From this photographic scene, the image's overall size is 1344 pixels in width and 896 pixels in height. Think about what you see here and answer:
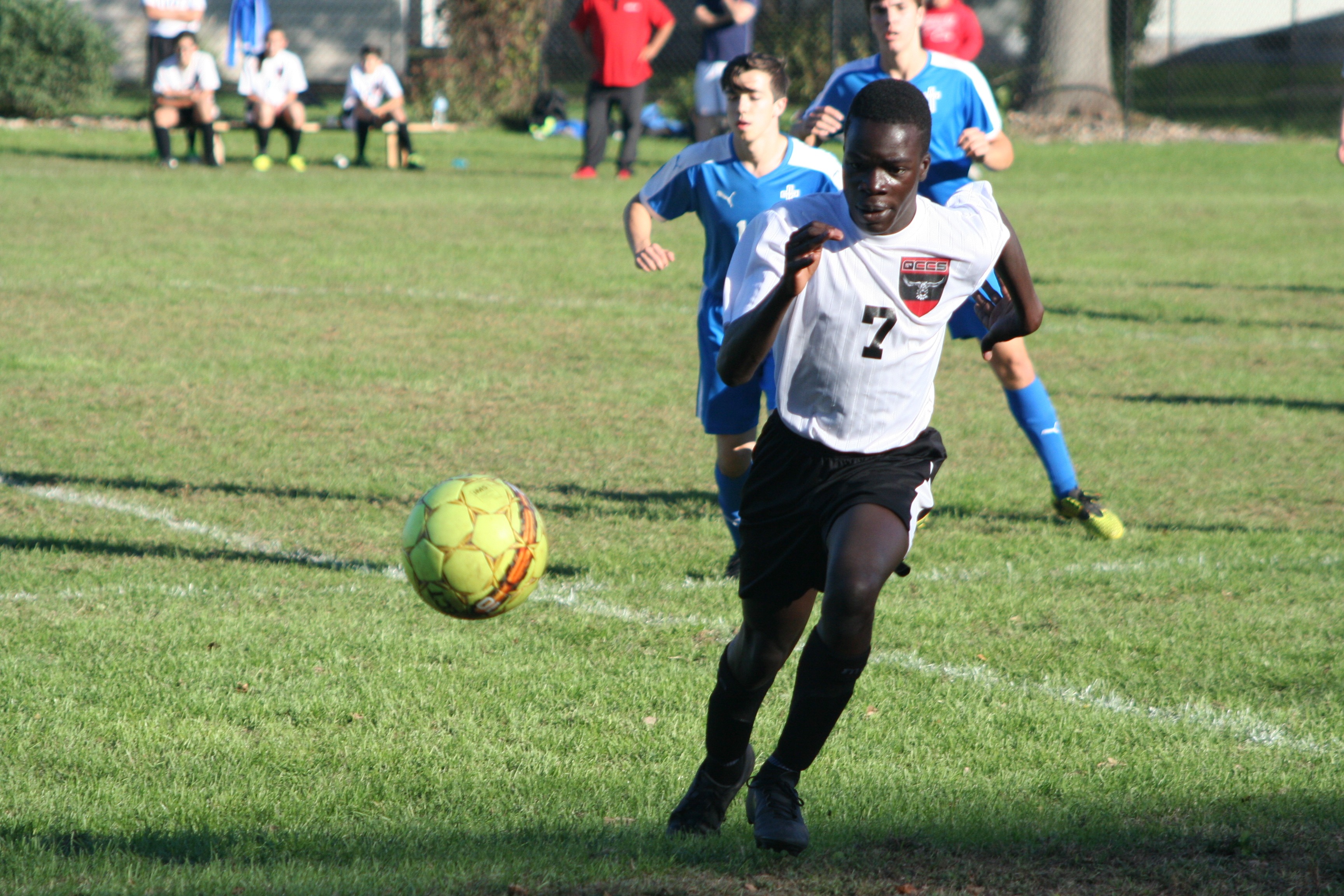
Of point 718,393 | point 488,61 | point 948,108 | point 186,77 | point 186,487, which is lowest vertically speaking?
point 186,487

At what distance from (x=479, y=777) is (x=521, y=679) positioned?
0.75 meters


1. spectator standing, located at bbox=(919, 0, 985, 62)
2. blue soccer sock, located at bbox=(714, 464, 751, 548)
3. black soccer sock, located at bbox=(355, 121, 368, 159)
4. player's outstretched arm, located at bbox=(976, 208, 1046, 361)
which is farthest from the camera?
black soccer sock, located at bbox=(355, 121, 368, 159)

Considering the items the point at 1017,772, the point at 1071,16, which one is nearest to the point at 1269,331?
the point at 1017,772

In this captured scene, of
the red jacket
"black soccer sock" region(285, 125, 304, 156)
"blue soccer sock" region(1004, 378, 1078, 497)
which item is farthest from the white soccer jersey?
"blue soccer sock" region(1004, 378, 1078, 497)

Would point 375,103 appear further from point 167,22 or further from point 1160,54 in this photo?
point 1160,54

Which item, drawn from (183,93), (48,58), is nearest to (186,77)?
(183,93)

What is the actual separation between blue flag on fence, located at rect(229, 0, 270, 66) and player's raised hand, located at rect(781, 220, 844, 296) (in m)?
20.9

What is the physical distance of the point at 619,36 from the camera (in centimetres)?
2014

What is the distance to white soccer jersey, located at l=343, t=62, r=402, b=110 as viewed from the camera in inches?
864

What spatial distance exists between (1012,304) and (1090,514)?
2855 mm

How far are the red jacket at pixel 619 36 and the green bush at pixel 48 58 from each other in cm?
1072

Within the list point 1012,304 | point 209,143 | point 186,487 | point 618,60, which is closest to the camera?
point 1012,304

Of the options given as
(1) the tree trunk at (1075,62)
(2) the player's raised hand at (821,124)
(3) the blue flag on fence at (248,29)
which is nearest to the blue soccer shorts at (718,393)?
(2) the player's raised hand at (821,124)

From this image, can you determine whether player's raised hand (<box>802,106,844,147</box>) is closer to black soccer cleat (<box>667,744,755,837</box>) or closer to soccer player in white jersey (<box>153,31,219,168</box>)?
black soccer cleat (<box>667,744,755,837</box>)
